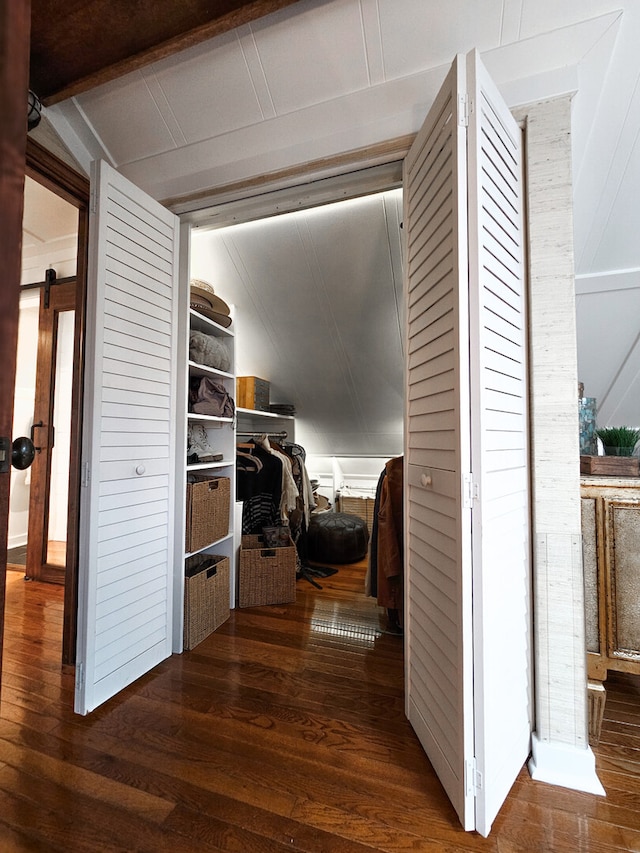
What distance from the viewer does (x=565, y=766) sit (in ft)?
3.84

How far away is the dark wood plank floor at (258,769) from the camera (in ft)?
3.29

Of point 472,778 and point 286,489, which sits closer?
point 472,778

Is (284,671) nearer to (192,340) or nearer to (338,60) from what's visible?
(192,340)

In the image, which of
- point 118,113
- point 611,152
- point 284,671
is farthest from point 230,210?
point 284,671

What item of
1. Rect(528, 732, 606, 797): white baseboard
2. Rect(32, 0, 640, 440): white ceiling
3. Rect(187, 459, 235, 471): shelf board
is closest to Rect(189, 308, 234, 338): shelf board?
Rect(32, 0, 640, 440): white ceiling

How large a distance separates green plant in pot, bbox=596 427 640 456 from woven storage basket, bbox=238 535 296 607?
70.3 inches

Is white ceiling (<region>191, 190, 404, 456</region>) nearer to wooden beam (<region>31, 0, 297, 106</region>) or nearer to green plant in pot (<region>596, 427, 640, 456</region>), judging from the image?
wooden beam (<region>31, 0, 297, 106</region>)

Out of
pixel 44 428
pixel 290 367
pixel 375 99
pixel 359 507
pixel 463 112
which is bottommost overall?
pixel 359 507

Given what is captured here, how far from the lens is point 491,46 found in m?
1.26

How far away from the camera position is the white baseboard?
1148 mm

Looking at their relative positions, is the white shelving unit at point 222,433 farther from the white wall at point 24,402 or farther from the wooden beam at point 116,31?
the white wall at point 24,402

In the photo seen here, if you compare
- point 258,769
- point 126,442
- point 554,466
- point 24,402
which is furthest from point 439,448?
point 24,402

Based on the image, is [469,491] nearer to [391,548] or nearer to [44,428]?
[391,548]

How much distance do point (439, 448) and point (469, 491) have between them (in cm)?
18
